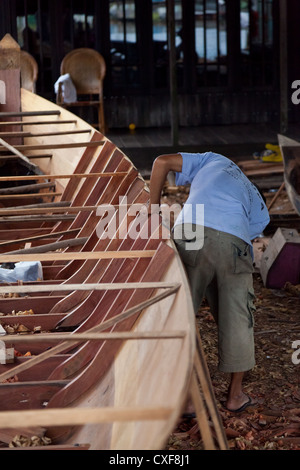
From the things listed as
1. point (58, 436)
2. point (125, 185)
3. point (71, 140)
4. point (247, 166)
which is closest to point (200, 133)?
point (247, 166)

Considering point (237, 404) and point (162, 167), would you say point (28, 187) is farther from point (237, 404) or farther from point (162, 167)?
point (237, 404)

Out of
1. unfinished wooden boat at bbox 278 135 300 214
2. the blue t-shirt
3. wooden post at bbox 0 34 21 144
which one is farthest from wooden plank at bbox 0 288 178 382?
wooden post at bbox 0 34 21 144

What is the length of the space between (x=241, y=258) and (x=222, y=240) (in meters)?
0.15

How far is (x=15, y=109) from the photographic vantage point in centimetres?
827

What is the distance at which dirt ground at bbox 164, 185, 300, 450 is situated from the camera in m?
4.00

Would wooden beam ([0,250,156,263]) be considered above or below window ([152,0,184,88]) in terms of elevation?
below

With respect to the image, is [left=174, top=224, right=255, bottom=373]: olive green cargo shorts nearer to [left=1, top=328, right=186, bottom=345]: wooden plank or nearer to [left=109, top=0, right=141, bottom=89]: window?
[left=1, top=328, right=186, bottom=345]: wooden plank

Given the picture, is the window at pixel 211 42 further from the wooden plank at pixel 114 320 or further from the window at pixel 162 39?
the wooden plank at pixel 114 320

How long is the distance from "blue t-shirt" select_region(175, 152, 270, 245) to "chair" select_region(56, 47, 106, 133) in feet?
25.3

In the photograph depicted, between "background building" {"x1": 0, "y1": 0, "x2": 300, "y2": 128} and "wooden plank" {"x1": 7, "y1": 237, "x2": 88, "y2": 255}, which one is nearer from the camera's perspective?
"wooden plank" {"x1": 7, "y1": 237, "x2": 88, "y2": 255}

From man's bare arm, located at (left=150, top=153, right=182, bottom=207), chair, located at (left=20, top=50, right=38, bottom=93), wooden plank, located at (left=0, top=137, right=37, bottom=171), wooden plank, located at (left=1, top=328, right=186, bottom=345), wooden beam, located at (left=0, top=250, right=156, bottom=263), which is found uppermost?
chair, located at (left=20, top=50, right=38, bottom=93)

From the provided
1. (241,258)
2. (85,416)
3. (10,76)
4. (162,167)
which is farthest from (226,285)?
(10,76)

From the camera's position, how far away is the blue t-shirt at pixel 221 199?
400 cm

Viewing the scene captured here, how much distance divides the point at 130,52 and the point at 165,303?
10121 millimetres
